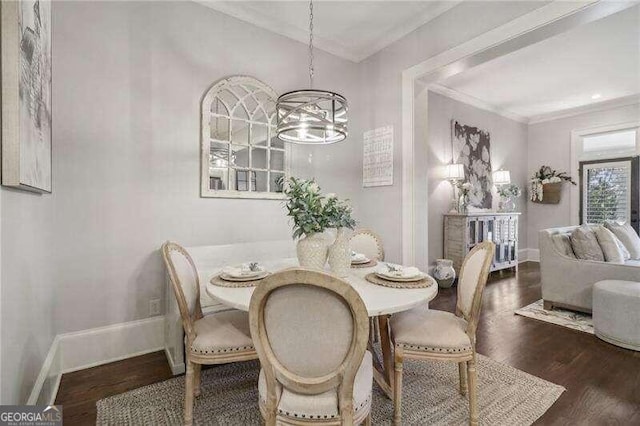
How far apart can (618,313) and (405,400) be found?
211cm

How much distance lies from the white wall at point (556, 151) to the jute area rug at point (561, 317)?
3497mm

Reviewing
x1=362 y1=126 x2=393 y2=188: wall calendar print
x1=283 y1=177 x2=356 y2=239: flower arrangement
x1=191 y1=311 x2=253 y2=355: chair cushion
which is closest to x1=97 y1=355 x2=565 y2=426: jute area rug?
x1=191 y1=311 x2=253 y2=355: chair cushion

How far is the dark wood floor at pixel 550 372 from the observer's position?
69.5 inches

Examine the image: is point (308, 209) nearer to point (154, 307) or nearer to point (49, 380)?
point (154, 307)

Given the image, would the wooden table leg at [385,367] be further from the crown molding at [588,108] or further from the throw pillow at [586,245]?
the crown molding at [588,108]

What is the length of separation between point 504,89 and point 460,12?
8.95ft

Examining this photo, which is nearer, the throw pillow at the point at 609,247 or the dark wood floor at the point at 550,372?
the dark wood floor at the point at 550,372

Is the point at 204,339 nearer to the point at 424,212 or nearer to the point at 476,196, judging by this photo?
the point at 424,212

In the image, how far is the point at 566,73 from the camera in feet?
14.0

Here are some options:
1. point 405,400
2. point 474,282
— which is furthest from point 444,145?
point 405,400

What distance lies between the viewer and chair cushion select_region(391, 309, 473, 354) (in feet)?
5.30

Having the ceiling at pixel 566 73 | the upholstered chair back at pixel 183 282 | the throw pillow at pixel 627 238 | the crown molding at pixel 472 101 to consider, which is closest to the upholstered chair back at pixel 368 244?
the upholstered chair back at pixel 183 282

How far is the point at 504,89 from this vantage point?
488 cm

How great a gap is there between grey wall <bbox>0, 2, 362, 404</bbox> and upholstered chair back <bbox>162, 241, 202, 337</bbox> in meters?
0.71
